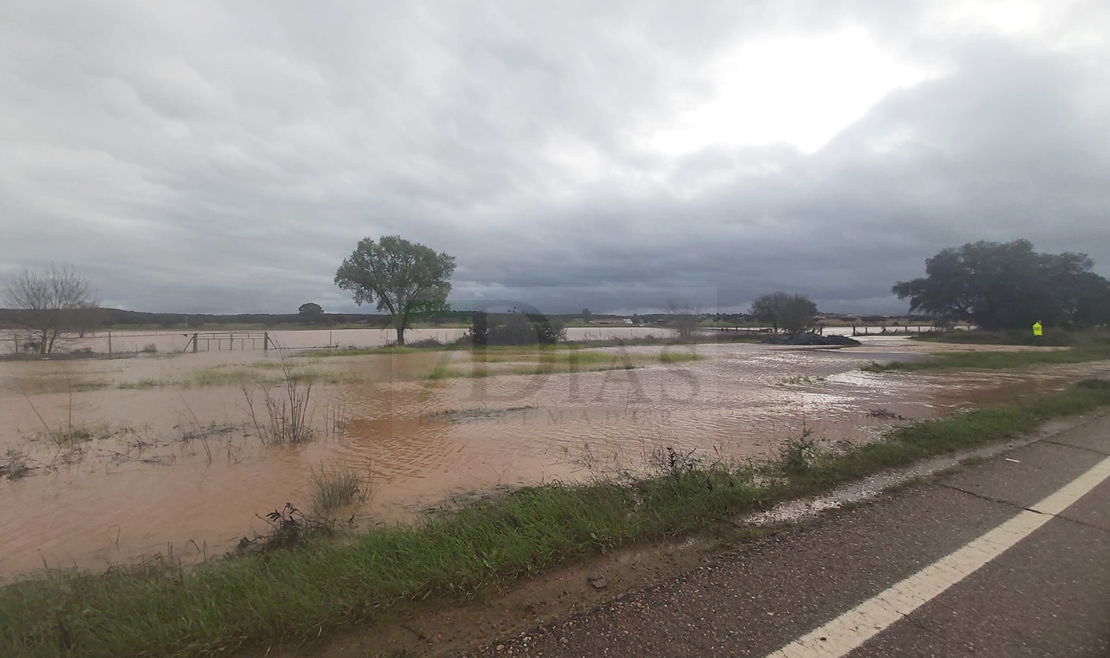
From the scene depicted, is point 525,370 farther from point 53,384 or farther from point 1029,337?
point 1029,337

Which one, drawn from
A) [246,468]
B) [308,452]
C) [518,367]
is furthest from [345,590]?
[518,367]

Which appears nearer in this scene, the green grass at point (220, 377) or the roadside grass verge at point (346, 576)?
the roadside grass verge at point (346, 576)

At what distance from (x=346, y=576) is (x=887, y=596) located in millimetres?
3120

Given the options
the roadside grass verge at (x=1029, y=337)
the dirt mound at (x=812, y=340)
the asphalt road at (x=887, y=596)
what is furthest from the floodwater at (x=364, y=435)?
the roadside grass verge at (x=1029, y=337)

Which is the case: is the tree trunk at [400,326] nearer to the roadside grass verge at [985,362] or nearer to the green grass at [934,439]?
the roadside grass verge at [985,362]

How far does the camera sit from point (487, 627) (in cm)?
259

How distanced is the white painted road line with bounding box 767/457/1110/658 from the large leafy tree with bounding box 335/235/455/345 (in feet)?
123

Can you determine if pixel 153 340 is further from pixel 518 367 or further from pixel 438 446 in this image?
pixel 438 446

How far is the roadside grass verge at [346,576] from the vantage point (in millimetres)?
2598

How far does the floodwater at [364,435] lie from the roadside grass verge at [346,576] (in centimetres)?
151

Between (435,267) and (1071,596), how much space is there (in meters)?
39.6

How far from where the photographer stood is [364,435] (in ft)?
32.8

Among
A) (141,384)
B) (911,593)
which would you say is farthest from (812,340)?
(911,593)

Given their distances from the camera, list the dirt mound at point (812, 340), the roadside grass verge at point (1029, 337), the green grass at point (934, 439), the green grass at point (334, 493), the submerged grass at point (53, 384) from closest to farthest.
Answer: the green grass at point (934, 439)
the green grass at point (334, 493)
the submerged grass at point (53, 384)
the roadside grass verge at point (1029, 337)
the dirt mound at point (812, 340)
